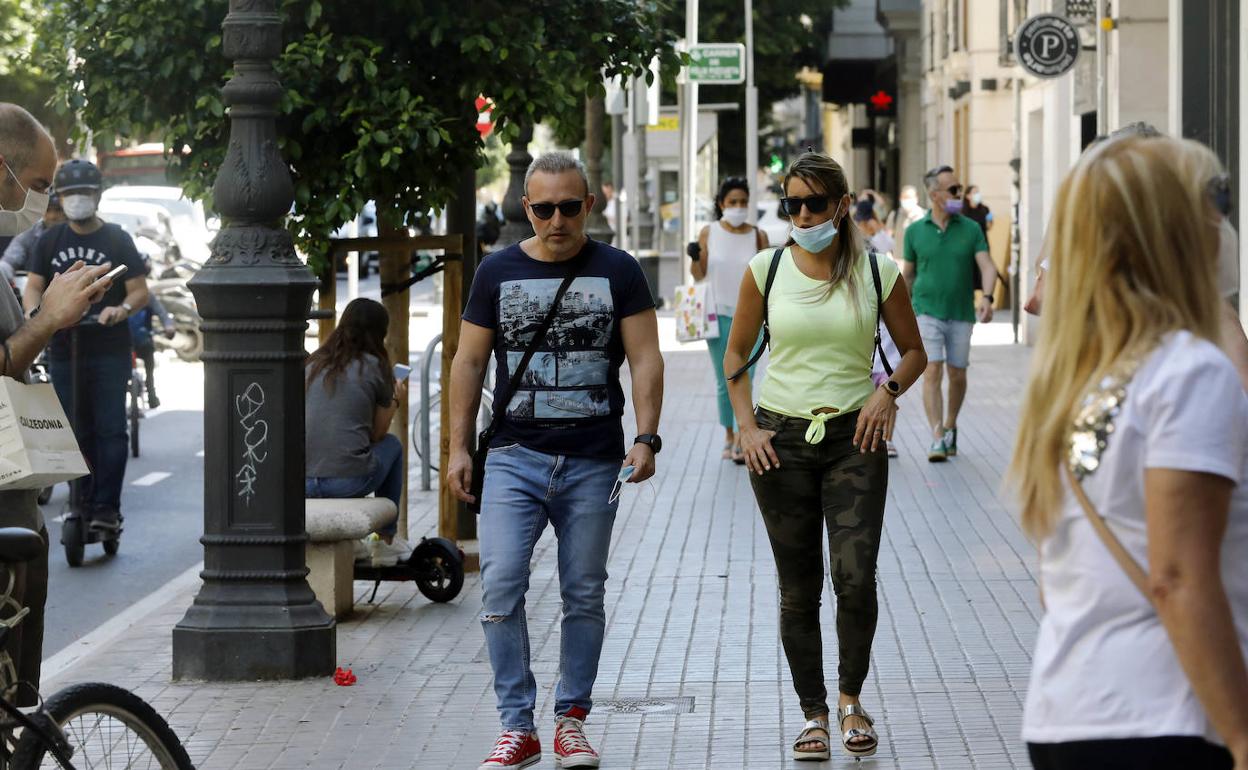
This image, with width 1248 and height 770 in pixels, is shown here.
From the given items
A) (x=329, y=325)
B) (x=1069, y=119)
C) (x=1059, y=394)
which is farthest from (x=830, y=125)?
(x=1059, y=394)

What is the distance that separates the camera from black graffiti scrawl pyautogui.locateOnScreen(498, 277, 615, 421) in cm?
585

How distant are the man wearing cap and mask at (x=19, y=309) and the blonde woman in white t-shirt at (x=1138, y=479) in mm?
2617

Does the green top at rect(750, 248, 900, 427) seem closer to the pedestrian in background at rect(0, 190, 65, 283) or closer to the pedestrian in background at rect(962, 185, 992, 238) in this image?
the pedestrian in background at rect(0, 190, 65, 283)

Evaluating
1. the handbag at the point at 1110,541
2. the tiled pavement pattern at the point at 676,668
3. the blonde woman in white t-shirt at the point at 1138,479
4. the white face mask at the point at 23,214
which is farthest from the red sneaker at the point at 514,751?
the handbag at the point at 1110,541

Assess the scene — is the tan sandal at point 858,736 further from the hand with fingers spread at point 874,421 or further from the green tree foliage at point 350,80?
the green tree foliage at point 350,80

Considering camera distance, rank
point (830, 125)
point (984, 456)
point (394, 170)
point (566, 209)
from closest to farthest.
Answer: point (566, 209) → point (394, 170) → point (984, 456) → point (830, 125)

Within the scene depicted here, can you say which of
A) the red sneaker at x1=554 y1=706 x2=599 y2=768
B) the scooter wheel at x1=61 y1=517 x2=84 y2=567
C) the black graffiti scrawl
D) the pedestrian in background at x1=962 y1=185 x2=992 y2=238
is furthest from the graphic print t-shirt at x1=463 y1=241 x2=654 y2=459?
the pedestrian in background at x1=962 y1=185 x2=992 y2=238

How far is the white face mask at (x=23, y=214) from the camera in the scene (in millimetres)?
4969

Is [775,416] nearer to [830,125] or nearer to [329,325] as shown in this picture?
[329,325]

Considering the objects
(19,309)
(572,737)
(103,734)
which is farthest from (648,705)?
(103,734)

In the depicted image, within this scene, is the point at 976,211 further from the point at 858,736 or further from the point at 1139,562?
the point at 1139,562

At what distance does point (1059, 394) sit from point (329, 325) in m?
6.87

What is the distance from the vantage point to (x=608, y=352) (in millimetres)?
5922

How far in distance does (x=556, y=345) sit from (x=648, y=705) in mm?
→ 1508
